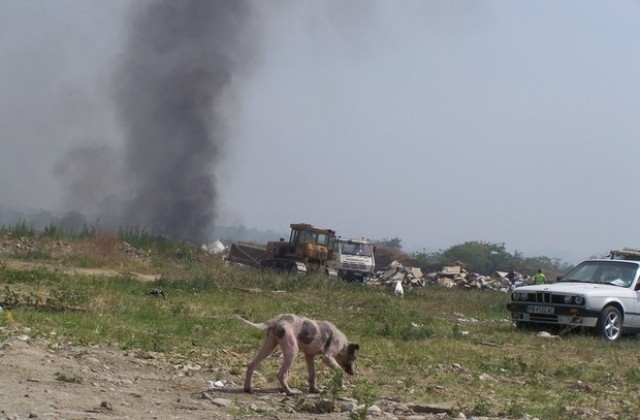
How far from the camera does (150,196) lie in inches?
2345

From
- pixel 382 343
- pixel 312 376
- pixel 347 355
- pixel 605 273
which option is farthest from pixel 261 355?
pixel 605 273

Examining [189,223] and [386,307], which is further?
[189,223]

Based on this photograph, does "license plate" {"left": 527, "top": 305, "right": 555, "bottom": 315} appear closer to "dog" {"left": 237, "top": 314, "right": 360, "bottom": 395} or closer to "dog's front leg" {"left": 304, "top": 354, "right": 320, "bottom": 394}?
"dog" {"left": 237, "top": 314, "right": 360, "bottom": 395}

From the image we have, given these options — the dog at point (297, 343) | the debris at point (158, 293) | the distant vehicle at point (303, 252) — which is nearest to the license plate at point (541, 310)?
the debris at point (158, 293)

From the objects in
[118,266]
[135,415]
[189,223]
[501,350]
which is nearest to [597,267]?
[501,350]

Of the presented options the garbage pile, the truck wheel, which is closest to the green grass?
the truck wheel

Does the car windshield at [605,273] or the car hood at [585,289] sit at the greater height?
the car windshield at [605,273]

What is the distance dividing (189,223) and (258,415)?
52.2m

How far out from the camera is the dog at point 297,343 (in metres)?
8.45

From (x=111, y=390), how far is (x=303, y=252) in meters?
31.4

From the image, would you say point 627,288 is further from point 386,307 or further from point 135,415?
point 135,415

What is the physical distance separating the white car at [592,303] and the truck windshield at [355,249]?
23.3 meters

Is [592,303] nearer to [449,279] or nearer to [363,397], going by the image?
[363,397]

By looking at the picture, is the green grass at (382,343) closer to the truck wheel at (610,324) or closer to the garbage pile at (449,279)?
the truck wheel at (610,324)
